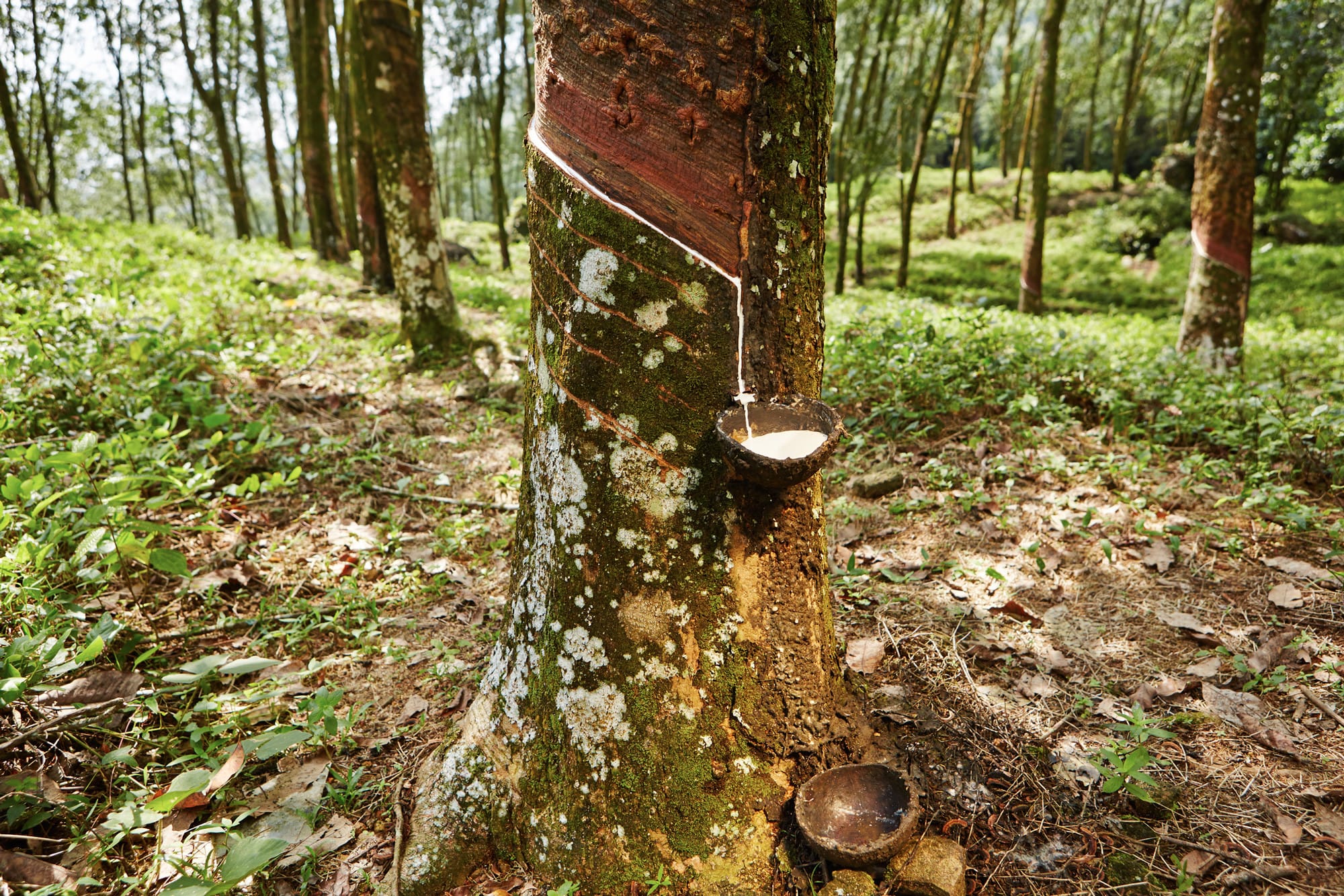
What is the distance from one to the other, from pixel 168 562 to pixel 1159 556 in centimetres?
413

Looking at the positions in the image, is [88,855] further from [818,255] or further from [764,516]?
[818,255]

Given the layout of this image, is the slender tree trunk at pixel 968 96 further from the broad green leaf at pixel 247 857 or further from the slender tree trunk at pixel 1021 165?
the broad green leaf at pixel 247 857

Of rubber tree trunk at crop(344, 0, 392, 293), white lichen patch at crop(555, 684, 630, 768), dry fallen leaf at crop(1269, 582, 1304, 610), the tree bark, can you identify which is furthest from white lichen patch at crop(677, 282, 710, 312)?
the tree bark

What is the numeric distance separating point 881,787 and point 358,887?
4.81 feet

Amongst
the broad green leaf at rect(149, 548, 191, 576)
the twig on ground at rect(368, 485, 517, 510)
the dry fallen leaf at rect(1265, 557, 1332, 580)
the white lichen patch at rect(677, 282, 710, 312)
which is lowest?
the twig on ground at rect(368, 485, 517, 510)

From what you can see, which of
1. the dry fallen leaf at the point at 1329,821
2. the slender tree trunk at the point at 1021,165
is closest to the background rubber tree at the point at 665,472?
the dry fallen leaf at the point at 1329,821

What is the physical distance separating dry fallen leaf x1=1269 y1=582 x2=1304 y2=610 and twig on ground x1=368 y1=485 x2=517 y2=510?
3.60m

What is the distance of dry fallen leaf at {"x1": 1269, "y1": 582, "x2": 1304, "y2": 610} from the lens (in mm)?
2672

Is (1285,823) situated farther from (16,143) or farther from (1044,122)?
(16,143)

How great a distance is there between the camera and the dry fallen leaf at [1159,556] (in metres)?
3.03

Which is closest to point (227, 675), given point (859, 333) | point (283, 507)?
point (283, 507)

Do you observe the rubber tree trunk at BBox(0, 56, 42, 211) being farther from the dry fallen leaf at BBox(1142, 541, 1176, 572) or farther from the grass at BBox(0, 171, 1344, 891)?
the dry fallen leaf at BBox(1142, 541, 1176, 572)

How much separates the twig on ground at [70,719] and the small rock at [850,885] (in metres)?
2.23

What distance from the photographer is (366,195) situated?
8.45 metres
